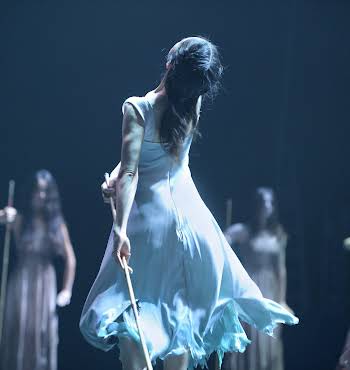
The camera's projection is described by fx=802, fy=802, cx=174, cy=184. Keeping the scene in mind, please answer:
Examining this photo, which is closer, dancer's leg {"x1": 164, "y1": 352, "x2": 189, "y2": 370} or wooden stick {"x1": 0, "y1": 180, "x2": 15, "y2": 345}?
dancer's leg {"x1": 164, "y1": 352, "x2": 189, "y2": 370}

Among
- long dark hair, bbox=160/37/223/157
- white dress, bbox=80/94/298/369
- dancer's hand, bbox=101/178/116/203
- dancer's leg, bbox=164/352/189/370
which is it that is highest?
long dark hair, bbox=160/37/223/157

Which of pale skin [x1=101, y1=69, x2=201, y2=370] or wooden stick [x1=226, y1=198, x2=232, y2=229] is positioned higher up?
wooden stick [x1=226, y1=198, x2=232, y2=229]

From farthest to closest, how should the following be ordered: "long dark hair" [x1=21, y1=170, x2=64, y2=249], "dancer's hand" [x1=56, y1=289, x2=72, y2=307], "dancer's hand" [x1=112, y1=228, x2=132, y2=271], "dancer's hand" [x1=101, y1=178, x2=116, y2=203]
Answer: "long dark hair" [x1=21, y1=170, x2=64, y2=249], "dancer's hand" [x1=56, y1=289, x2=72, y2=307], "dancer's hand" [x1=101, y1=178, x2=116, y2=203], "dancer's hand" [x1=112, y1=228, x2=132, y2=271]

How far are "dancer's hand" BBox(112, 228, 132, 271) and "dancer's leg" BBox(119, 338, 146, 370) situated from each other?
214 mm

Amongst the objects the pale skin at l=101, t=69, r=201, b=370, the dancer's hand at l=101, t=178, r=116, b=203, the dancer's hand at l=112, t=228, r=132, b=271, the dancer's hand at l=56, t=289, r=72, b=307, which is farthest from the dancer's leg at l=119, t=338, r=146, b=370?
the dancer's hand at l=56, t=289, r=72, b=307

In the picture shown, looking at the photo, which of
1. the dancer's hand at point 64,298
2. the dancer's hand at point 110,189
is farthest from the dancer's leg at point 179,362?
the dancer's hand at point 64,298

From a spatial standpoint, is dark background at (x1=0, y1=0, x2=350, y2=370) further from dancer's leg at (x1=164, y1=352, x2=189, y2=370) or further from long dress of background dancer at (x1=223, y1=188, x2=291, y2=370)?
dancer's leg at (x1=164, y1=352, x2=189, y2=370)

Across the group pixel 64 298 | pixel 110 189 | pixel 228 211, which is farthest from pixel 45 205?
pixel 110 189

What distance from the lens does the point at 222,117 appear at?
14.0ft

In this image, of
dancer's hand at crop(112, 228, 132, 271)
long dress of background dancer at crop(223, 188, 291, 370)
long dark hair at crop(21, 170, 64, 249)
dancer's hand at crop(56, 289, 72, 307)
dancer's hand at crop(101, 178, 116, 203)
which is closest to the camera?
dancer's hand at crop(112, 228, 132, 271)

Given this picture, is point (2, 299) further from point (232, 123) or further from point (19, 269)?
point (232, 123)

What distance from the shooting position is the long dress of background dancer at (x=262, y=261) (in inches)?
167

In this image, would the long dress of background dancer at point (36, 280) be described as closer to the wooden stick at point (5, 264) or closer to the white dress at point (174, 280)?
the wooden stick at point (5, 264)

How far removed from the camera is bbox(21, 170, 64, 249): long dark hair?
160 inches
